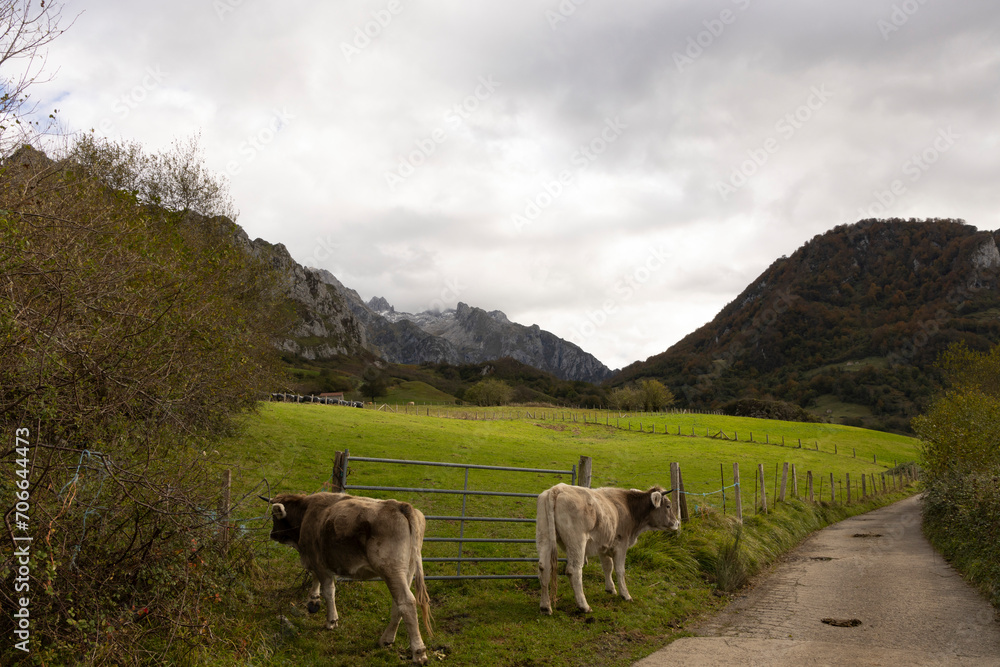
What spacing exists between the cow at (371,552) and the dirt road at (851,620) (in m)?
3.29

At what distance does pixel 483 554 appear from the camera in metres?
12.3

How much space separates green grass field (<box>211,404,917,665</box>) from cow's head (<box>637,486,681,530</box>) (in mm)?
1074

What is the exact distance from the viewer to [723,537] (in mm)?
13281

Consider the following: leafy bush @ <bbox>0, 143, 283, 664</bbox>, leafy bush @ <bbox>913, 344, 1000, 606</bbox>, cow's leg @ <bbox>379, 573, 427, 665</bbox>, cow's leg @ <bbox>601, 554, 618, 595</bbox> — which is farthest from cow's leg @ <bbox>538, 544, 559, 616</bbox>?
leafy bush @ <bbox>913, 344, 1000, 606</bbox>

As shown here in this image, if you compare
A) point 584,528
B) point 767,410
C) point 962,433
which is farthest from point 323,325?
point 584,528

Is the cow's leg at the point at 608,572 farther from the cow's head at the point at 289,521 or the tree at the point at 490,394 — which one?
the tree at the point at 490,394

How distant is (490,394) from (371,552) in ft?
309

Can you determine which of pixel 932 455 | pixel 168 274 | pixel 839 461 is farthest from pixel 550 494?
pixel 839 461

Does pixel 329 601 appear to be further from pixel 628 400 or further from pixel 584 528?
pixel 628 400

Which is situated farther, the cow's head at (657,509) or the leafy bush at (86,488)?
the cow's head at (657,509)

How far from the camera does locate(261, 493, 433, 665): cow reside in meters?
6.79

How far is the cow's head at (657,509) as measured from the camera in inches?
435

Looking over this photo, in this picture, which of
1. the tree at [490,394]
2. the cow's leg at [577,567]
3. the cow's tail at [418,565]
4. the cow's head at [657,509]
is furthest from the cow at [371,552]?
the tree at [490,394]

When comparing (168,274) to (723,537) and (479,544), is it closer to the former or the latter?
(479,544)
